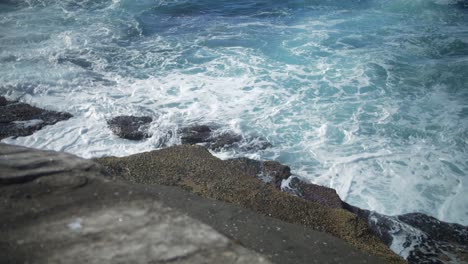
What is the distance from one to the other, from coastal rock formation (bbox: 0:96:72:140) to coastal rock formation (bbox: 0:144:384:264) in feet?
18.5

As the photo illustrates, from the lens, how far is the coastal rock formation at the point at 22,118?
7.06 m

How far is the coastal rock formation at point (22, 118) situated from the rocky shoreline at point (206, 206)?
0.07 feet

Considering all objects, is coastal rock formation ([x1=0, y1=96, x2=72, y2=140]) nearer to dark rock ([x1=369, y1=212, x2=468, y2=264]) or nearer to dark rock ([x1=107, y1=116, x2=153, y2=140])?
dark rock ([x1=107, y1=116, x2=153, y2=140])

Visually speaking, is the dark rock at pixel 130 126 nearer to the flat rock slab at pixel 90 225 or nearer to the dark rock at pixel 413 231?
the dark rock at pixel 413 231

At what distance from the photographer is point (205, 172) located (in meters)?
5.12

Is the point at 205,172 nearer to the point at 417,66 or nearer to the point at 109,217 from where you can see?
the point at 109,217

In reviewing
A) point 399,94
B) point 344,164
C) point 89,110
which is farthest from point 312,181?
point 89,110

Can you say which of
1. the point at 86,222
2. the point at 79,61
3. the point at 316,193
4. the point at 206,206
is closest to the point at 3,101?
the point at 79,61

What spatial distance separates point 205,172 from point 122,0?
15.8m

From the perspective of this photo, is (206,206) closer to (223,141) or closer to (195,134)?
(223,141)

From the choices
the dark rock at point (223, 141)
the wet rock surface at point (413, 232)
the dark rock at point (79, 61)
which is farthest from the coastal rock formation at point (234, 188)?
the dark rock at point (79, 61)

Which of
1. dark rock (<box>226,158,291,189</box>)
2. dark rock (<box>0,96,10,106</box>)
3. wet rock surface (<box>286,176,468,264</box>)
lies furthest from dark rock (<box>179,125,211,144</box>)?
dark rock (<box>0,96,10,106</box>)

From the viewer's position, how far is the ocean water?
6.89 m

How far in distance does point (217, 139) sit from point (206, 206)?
333 cm
